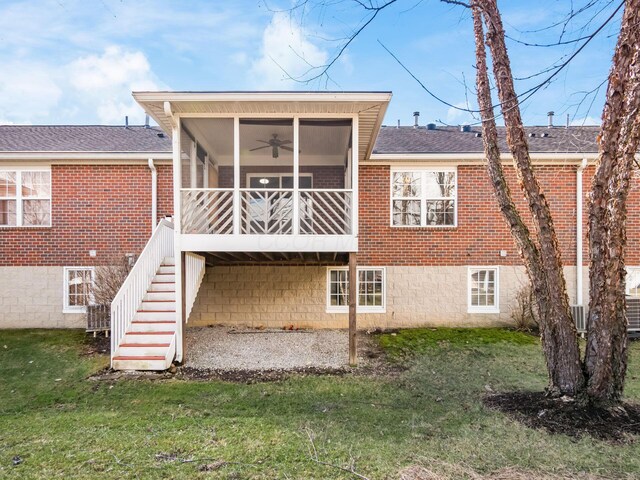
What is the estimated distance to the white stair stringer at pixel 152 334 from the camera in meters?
6.20

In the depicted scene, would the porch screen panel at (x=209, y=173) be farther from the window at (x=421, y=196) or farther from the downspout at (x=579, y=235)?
the downspout at (x=579, y=235)

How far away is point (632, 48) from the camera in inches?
162

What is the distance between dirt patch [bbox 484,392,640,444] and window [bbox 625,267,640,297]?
244 inches

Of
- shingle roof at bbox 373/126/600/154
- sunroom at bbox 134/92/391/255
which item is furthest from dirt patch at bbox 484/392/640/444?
shingle roof at bbox 373/126/600/154

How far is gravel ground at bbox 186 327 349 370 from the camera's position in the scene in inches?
263

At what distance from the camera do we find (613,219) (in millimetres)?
4234

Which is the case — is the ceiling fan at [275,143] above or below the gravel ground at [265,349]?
above

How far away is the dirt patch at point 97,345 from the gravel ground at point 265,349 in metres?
1.53

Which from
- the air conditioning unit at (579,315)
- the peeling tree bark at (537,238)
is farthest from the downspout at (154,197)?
the air conditioning unit at (579,315)

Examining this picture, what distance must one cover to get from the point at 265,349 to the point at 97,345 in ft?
11.2

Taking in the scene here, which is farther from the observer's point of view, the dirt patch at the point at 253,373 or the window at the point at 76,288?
the window at the point at 76,288

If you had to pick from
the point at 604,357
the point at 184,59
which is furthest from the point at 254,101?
the point at 604,357

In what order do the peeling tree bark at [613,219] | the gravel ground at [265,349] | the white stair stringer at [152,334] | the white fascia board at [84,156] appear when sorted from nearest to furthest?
the peeling tree bark at [613,219], the white stair stringer at [152,334], the gravel ground at [265,349], the white fascia board at [84,156]

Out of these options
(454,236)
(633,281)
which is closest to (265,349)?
(454,236)
